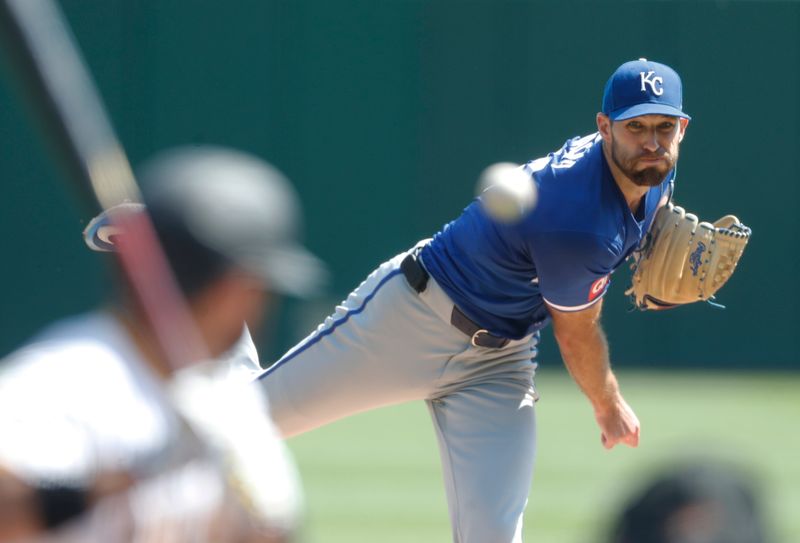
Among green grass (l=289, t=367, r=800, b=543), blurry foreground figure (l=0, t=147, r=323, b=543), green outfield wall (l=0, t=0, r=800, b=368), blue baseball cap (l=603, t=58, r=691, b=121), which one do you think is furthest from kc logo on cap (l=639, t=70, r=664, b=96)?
green outfield wall (l=0, t=0, r=800, b=368)

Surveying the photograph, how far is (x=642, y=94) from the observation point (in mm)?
4996

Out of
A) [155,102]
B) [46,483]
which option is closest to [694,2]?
[155,102]

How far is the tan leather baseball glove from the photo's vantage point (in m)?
5.20

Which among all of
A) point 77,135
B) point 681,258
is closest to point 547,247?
point 681,258

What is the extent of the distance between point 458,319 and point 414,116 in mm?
8031

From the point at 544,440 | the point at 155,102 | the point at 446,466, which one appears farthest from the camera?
the point at 155,102

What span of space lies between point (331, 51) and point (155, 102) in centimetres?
170

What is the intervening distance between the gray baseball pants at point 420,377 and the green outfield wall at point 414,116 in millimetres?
7298

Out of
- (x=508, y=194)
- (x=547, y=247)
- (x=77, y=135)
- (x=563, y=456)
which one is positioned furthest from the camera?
(x=563, y=456)

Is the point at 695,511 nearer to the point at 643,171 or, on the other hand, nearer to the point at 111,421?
the point at 111,421

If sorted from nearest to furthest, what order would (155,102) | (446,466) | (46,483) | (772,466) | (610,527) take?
(610,527), (46,483), (446,466), (772,466), (155,102)

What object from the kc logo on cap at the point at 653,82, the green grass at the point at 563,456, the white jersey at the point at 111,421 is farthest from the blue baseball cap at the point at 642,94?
the white jersey at the point at 111,421

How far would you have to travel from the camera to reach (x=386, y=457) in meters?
8.90

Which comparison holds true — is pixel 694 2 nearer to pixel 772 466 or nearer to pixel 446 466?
pixel 772 466
